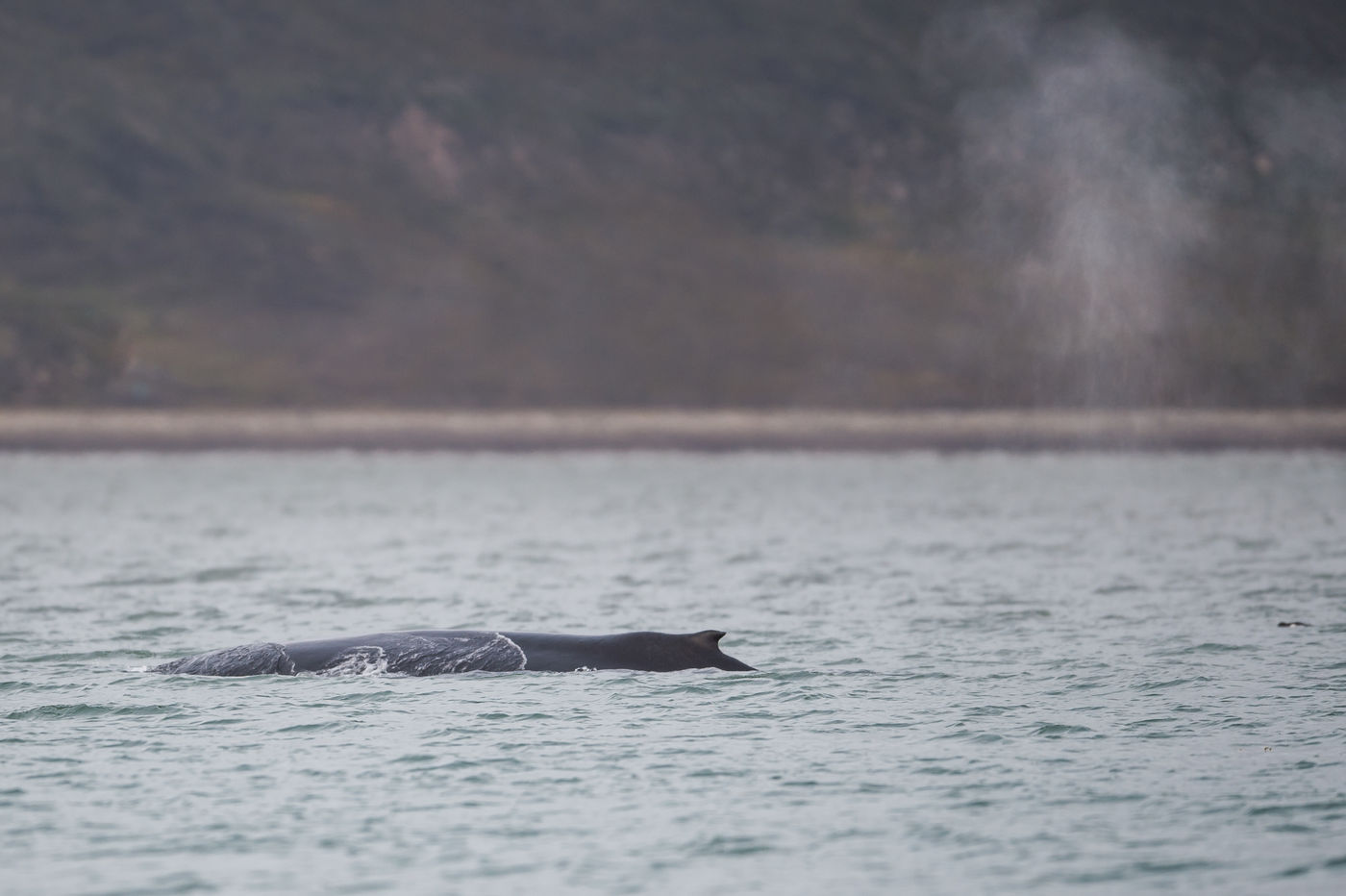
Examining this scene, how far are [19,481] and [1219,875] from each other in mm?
134660

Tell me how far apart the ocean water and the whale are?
0.47m

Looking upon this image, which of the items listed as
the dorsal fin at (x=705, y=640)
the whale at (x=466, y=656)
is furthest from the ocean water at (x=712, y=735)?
the dorsal fin at (x=705, y=640)

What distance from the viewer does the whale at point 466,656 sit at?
1139 inches

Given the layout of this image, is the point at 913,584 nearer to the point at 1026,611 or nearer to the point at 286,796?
the point at 1026,611

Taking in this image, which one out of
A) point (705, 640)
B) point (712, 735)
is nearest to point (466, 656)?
point (705, 640)

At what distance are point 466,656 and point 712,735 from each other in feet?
20.4

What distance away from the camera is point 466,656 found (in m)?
29.3

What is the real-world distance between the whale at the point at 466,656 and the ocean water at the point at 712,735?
1.53 feet

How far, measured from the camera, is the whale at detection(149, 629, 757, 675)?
94.9ft

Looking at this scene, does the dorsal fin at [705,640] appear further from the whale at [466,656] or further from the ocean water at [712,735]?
the ocean water at [712,735]

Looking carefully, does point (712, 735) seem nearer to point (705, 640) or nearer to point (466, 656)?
point (705, 640)

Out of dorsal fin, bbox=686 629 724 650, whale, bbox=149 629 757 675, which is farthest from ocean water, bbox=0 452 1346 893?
dorsal fin, bbox=686 629 724 650

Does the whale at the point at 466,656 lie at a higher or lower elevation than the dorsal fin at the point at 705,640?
lower

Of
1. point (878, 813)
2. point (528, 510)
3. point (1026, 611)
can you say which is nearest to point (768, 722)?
point (878, 813)
